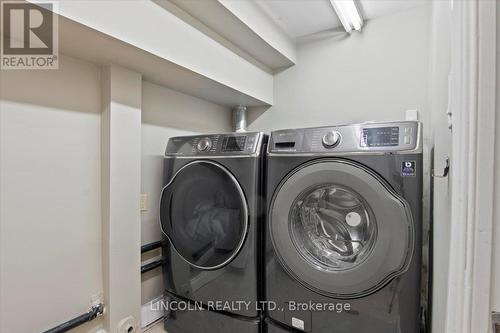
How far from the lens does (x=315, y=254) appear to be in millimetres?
1158

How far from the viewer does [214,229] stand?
1397 mm

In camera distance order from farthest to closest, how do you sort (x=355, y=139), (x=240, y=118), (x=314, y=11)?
(x=240, y=118), (x=314, y=11), (x=355, y=139)

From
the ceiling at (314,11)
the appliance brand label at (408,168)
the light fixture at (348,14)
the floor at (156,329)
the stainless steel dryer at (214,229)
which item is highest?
the ceiling at (314,11)

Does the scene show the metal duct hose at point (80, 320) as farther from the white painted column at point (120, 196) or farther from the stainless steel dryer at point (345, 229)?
the stainless steel dryer at point (345, 229)

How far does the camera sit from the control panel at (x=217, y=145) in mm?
1316

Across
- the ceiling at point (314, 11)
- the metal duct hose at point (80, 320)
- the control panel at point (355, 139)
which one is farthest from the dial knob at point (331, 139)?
the metal duct hose at point (80, 320)

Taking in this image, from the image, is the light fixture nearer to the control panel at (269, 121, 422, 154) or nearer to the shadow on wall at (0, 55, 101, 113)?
the control panel at (269, 121, 422, 154)

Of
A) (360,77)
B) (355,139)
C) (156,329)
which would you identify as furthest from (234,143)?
(156,329)

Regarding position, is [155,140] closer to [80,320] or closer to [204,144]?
[204,144]

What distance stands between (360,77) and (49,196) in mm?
2110

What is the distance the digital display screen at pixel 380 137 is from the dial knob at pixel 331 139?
0.34 feet

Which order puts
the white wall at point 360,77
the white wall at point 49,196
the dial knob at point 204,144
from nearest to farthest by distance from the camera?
the white wall at point 49,196 < the dial knob at point 204,144 < the white wall at point 360,77

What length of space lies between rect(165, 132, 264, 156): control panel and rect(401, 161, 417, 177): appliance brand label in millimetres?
661

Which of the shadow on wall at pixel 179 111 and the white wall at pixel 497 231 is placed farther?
the shadow on wall at pixel 179 111
